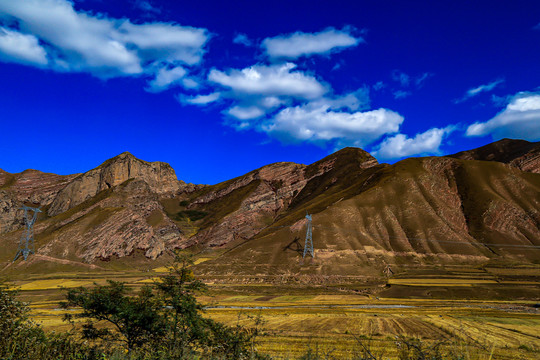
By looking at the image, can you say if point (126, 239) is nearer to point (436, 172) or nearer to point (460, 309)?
point (460, 309)

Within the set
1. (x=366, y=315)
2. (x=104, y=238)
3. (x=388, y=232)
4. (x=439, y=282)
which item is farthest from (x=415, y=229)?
(x=104, y=238)

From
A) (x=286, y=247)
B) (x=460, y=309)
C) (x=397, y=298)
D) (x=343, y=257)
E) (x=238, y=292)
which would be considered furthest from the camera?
(x=286, y=247)

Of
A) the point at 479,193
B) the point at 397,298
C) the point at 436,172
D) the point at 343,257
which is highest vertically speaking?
the point at 436,172

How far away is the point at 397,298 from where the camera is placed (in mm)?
94250

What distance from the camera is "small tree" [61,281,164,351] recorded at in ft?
58.7

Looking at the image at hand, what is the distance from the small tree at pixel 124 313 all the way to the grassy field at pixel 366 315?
3514 mm

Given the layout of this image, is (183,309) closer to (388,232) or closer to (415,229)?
(388,232)

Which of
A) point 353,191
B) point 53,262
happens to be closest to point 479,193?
point 353,191

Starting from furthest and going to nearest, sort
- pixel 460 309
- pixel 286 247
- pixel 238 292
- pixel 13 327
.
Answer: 1. pixel 286 247
2. pixel 238 292
3. pixel 460 309
4. pixel 13 327

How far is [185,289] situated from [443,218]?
527ft

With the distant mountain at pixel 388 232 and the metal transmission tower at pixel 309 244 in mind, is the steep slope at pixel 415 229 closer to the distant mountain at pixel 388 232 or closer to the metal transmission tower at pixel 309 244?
the distant mountain at pixel 388 232

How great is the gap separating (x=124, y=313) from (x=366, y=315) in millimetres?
54780

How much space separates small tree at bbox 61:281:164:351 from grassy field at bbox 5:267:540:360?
351 cm

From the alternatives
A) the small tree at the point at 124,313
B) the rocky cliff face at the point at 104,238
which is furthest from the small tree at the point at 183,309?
the rocky cliff face at the point at 104,238
